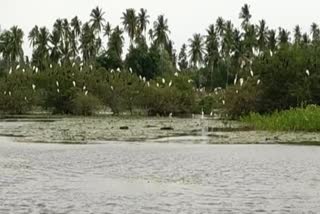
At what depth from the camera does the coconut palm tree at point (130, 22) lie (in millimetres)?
100562

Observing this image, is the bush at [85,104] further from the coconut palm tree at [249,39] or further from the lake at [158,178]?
the lake at [158,178]

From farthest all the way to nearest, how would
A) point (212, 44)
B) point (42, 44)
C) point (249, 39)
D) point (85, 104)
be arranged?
1. point (212, 44)
2. point (42, 44)
3. point (249, 39)
4. point (85, 104)

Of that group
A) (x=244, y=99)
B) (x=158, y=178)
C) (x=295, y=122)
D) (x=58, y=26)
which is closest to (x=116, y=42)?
(x=58, y=26)

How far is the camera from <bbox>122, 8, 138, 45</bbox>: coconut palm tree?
330ft

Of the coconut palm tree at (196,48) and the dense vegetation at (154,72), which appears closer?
the dense vegetation at (154,72)

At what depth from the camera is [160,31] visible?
104000mm

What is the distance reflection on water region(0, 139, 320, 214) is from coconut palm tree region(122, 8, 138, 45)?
76.0 meters

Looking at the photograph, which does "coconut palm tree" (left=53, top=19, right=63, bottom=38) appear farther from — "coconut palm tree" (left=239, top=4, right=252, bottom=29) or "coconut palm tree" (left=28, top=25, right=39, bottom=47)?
"coconut palm tree" (left=239, top=4, right=252, bottom=29)

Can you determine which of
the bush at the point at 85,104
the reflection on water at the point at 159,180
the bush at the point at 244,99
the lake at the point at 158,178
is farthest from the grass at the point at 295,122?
the bush at the point at 85,104

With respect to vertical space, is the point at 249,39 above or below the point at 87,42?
above

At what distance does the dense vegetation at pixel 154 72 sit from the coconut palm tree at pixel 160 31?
0.50 ft

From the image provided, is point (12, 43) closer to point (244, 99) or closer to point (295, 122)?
point (244, 99)

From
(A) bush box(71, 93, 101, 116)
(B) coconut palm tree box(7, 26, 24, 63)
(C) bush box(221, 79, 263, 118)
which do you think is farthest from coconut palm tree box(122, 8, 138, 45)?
(C) bush box(221, 79, 263, 118)

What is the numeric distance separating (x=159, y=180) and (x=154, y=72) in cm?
7792
